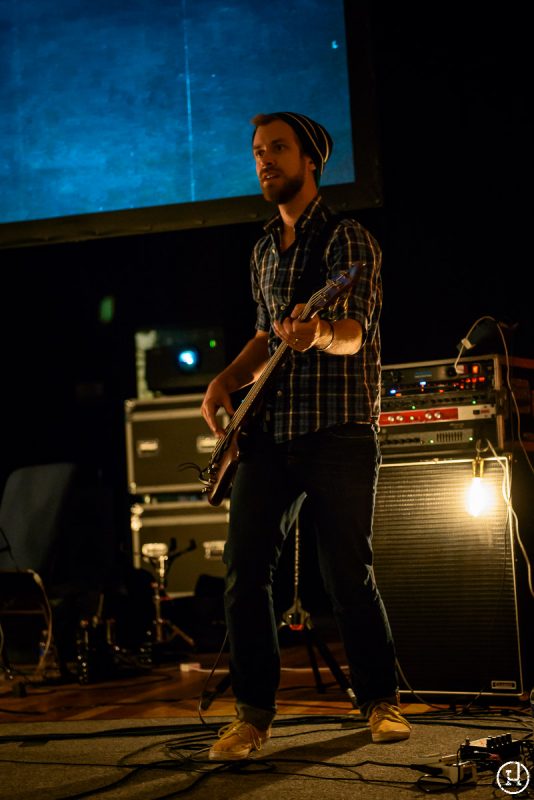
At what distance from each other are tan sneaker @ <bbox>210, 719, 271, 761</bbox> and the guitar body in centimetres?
54

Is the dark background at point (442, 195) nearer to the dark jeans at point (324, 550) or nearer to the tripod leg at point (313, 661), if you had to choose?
the tripod leg at point (313, 661)

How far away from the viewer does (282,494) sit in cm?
254

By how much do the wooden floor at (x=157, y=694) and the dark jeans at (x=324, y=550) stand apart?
0.59 meters

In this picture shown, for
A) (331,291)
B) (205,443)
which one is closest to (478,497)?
(331,291)

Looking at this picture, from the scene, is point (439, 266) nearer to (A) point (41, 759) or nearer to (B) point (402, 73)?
(B) point (402, 73)

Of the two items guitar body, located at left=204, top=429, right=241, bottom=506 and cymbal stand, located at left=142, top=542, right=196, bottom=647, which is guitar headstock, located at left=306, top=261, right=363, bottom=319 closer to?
guitar body, located at left=204, top=429, right=241, bottom=506

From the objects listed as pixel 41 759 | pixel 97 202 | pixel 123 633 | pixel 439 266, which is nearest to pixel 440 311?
pixel 439 266

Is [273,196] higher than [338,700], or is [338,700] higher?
[273,196]

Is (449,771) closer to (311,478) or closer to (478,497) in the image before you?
(311,478)

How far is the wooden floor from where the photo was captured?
3314mm

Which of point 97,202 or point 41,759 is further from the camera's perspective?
point 97,202

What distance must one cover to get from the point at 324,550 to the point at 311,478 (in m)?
0.19

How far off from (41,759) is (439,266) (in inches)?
126

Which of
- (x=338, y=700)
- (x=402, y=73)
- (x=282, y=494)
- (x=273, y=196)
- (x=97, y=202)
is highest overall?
(x=402, y=73)
